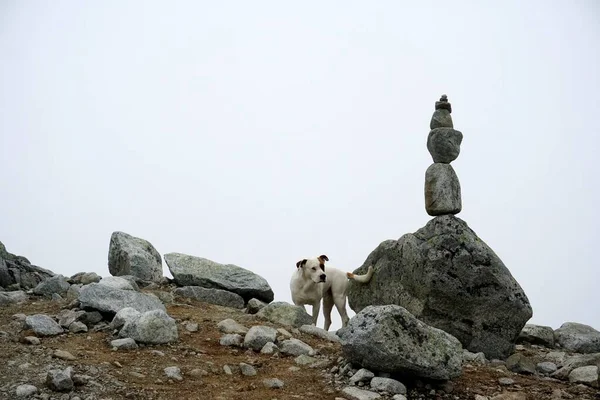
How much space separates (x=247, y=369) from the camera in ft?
32.4

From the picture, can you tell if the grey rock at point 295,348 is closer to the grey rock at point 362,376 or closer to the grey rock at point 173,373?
the grey rock at point 362,376

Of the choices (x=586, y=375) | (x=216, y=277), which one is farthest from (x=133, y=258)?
(x=586, y=375)

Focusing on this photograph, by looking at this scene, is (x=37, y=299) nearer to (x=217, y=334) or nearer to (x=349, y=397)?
(x=217, y=334)

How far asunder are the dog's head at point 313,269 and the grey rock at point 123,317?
568 cm

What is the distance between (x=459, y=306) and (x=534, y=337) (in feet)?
12.7

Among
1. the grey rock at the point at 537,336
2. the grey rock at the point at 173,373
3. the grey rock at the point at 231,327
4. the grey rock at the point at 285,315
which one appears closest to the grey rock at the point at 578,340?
the grey rock at the point at 537,336

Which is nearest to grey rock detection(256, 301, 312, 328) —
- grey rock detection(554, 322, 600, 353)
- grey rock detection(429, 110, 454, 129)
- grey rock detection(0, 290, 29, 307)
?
grey rock detection(0, 290, 29, 307)

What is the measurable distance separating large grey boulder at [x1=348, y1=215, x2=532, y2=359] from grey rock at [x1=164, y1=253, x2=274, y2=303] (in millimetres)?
3963

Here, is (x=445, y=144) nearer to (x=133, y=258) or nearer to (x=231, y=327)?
(x=231, y=327)

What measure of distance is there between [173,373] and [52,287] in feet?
21.9

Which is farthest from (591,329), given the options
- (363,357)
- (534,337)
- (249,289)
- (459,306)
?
(363,357)

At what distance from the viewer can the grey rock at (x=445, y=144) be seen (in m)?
15.7

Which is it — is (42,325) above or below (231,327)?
below

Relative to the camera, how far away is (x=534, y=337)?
17.2 meters
